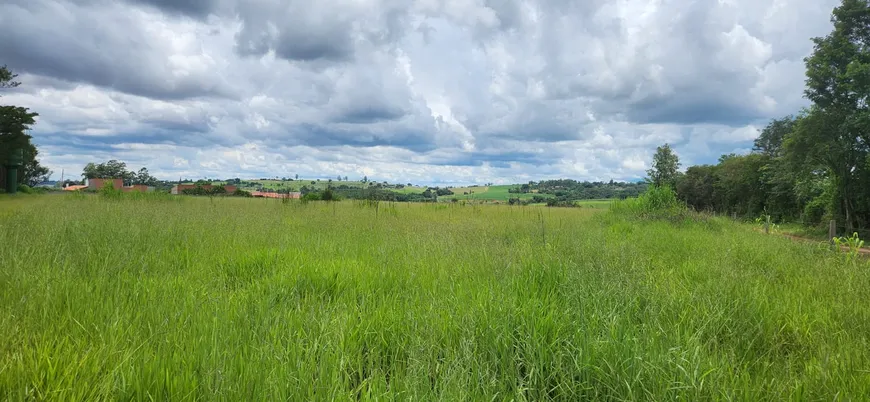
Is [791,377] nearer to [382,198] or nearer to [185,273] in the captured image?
[185,273]

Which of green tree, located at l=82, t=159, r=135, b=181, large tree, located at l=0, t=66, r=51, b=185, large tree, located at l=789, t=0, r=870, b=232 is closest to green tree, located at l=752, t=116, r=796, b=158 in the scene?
large tree, located at l=789, t=0, r=870, b=232

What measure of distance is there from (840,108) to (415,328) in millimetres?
33094

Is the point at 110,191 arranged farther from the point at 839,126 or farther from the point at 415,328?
the point at 839,126

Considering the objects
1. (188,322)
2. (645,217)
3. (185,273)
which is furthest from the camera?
(645,217)

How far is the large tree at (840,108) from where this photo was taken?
22.5 m

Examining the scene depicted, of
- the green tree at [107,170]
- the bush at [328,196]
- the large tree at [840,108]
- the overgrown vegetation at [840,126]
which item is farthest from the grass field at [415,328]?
the green tree at [107,170]

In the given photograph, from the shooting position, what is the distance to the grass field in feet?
6.43

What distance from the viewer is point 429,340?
7.85ft

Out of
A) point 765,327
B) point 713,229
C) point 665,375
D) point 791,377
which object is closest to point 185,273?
point 665,375

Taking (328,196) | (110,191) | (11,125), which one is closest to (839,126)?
(328,196)

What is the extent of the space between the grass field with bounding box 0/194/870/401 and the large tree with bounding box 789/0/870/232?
26376 mm

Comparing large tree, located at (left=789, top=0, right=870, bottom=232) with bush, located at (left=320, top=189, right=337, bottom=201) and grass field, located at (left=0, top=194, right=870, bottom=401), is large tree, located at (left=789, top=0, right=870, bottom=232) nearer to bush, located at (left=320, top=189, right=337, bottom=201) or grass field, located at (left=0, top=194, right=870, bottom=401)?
grass field, located at (left=0, top=194, right=870, bottom=401)

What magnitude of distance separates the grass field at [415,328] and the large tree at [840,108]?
2638 centimetres

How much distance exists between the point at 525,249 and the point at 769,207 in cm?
4857
